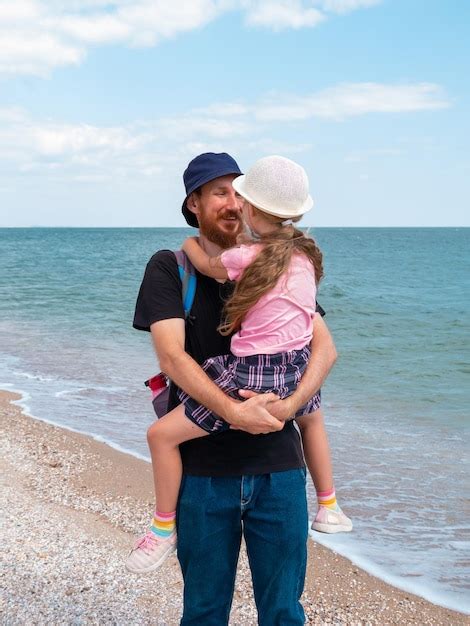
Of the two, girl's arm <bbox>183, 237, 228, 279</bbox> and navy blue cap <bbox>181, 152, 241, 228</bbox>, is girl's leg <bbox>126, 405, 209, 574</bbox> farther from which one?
navy blue cap <bbox>181, 152, 241, 228</bbox>

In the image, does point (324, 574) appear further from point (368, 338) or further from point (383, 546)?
point (368, 338)

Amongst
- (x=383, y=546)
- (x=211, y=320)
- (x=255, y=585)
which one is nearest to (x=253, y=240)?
(x=211, y=320)

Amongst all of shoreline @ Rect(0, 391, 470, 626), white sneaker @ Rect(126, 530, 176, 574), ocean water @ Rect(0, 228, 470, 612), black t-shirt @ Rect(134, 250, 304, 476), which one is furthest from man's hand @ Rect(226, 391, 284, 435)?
ocean water @ Rect(0, 228, 470, 612)

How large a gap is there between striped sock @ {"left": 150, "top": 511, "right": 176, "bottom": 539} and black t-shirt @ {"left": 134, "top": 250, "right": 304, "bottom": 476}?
0.20 m

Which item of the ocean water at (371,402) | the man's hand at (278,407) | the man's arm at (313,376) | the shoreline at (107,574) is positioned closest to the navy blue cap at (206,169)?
the man's arm at (313,376)

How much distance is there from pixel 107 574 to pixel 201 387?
→ 271cm

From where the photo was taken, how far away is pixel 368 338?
17297 millimetres

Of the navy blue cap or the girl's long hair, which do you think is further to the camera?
the navy blue cap

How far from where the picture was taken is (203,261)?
2.78 meters

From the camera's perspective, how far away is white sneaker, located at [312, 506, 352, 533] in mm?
3051

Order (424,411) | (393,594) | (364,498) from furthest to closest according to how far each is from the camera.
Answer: (424,411) → (364,498) → (393,594)

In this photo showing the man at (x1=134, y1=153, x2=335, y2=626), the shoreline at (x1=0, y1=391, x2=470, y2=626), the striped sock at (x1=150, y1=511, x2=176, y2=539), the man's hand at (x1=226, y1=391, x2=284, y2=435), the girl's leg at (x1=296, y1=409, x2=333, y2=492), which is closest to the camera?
the man's hand at (x1=226, y1=391, x2=284, y2=435)

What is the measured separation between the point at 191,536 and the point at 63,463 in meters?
4.79

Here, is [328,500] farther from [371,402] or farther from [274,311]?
[371,402]
